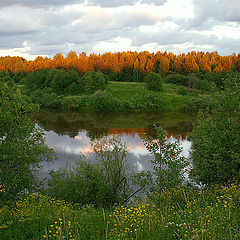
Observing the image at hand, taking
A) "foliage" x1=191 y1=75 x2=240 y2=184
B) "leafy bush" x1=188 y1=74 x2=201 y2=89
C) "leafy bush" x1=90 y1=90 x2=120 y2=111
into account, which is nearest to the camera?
"foliage" x1=191 y1=75 x2=240 y2=184

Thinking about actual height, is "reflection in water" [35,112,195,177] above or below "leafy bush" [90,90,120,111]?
below

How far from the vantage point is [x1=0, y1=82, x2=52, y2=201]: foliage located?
36.9ft

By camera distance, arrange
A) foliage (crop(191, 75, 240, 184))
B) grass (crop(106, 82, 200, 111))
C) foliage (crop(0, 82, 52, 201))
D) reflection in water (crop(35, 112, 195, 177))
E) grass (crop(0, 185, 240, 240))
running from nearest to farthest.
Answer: grass (crop(0, 185, 240, 240))
foliage (crop(0, 82, 52, 201))
foliage (crop(191, 75, 240, 184))
reflection in water (crop(35, 112, 195, 177))
grass (crop(106, 82, 200, 111))

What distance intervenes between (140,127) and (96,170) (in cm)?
3440

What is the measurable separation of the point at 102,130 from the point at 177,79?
5305 cm

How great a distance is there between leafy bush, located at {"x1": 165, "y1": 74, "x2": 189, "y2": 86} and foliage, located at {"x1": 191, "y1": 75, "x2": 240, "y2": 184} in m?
77.5

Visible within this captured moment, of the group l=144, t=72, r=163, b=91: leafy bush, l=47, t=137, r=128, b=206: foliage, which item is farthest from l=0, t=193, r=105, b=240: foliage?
l=144, t=72, r=163, b=91: leafy bush

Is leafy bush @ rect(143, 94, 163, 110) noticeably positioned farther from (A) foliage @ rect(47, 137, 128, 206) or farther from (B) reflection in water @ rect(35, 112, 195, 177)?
(A) foliage @ rect(47, 137, 128, 206)

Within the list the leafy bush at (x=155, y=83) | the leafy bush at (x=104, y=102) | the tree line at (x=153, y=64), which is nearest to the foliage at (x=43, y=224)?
the leafy bush at (x=104, y=102)

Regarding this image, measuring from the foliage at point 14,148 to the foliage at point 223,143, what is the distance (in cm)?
955

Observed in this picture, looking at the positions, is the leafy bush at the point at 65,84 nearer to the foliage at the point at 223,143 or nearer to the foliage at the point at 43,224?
the foliage at the point at 223,143

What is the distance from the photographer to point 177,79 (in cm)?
9312

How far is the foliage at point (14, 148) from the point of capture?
11.2 meters

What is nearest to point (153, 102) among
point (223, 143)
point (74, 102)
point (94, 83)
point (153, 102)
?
point (153, 102)
